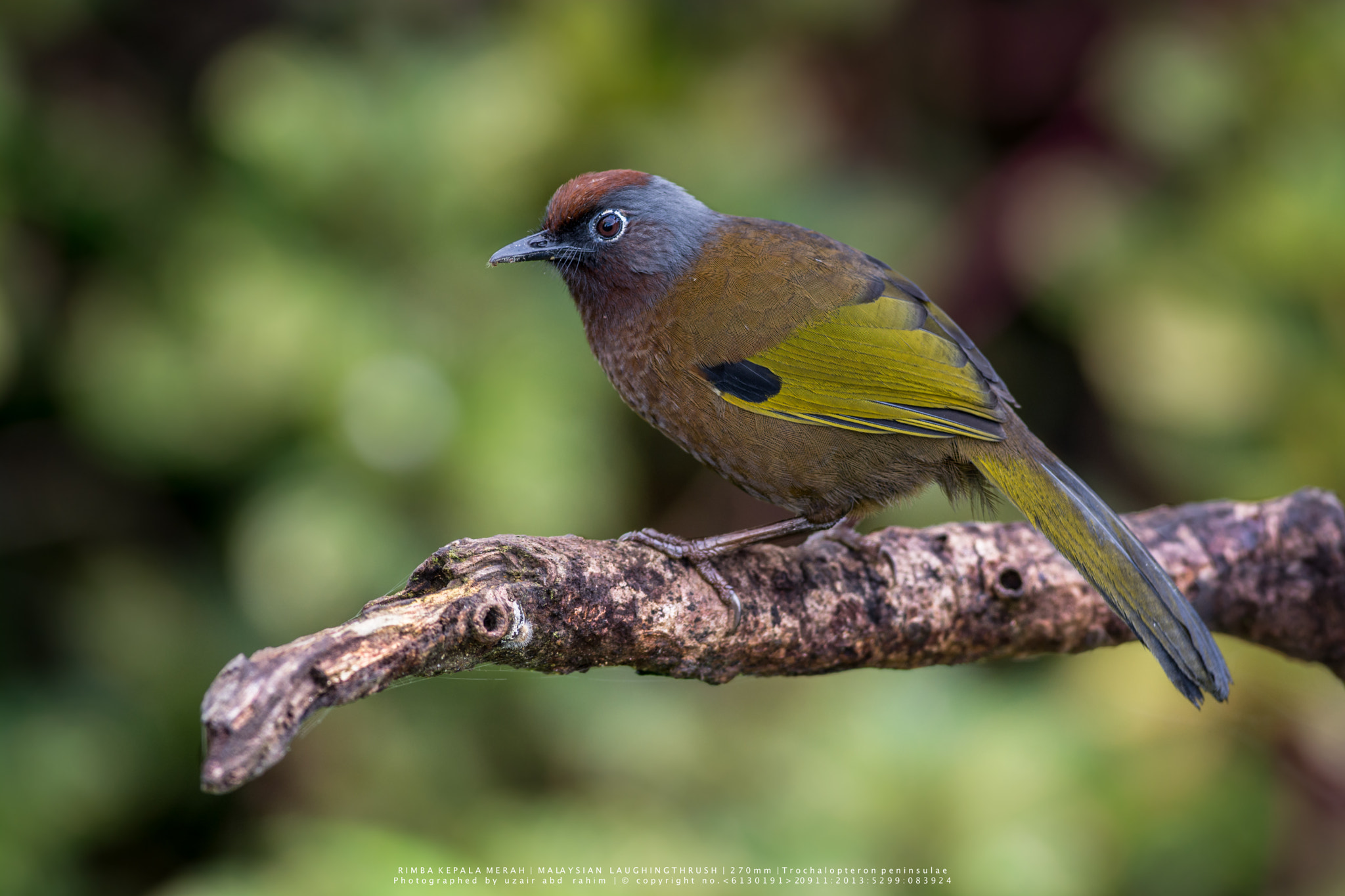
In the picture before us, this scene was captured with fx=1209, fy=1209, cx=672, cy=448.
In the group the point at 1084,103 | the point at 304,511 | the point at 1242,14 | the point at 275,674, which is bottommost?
the point at 304,511

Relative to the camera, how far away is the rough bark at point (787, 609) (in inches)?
74.1

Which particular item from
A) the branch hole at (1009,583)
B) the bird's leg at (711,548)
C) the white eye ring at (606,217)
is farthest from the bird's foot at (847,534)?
the white eye ring at (606,217)

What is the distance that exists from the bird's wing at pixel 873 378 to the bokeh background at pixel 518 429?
3.83ft

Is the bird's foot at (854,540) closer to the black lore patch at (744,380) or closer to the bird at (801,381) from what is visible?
the bird at (801,381)

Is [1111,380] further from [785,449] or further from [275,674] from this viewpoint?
[275,674]

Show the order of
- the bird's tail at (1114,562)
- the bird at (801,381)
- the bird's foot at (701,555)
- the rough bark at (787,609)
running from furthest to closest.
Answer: the bird at (801,381), the bird's foot at (701,555), the bird's tail at (1114,562), the rough bark at (787,609)

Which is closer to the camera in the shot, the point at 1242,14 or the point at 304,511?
the point at 304,511

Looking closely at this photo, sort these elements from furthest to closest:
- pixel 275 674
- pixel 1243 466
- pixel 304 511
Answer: pixel 1243 466
pixel 304 511
pixel 275 674

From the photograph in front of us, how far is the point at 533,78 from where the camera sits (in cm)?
434

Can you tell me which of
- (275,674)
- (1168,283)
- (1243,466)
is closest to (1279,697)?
(1243,466)

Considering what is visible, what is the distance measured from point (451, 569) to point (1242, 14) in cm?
452

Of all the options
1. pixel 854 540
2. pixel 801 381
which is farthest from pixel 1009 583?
pixel 801 381

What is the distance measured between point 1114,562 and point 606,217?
1631 mm

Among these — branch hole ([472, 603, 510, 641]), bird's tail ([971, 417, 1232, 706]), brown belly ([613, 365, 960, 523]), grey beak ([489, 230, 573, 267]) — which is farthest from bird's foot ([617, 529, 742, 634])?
grey beak ([489, 230, 573, 267])
